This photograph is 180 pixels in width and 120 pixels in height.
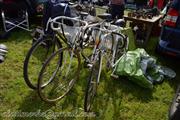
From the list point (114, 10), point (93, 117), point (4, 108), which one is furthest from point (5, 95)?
point (114, 10)

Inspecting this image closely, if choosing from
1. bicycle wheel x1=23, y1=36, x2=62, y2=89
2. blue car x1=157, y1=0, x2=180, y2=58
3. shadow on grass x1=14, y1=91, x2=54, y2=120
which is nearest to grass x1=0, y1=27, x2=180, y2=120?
shadow on grass x1=14, y1=91, x2=54, y2=120

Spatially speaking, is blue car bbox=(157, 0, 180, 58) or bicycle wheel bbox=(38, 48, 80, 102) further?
blue car bbox=(157, 0, 180, 58)

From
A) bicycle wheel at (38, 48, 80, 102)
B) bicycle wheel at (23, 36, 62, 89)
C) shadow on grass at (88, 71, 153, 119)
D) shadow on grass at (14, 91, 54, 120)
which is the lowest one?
shadow on grass at (88, 71, 153, 119)

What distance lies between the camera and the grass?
3.56 metres

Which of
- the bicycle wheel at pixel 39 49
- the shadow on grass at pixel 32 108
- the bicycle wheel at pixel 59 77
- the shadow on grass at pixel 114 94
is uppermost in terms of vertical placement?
the bicycle wheel at pixel 39 49

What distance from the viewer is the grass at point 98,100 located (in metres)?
3.56

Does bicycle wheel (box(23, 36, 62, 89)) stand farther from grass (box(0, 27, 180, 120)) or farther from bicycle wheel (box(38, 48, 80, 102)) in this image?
grass (box(0, 27, 180, 120))

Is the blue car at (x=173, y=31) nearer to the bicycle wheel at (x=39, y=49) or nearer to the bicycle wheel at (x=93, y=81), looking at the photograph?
the bicycle wheel at (x=93, y=81)

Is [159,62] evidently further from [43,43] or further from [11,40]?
[11,40]

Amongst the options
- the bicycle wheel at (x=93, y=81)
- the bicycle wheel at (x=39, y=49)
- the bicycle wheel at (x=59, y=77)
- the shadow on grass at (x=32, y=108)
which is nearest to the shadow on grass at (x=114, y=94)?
the bicycle wheel at (x=93, y=81)

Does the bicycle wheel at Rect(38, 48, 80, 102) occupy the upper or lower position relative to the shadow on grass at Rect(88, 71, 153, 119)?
upper

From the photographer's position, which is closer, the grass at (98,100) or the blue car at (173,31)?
the grass at (98,100)

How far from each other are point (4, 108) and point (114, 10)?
431 centimetres

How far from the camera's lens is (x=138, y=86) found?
441 cm
